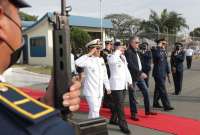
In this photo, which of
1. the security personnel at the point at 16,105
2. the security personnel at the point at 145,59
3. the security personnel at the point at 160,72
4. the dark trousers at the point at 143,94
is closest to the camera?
the security personnel at the point at 16,105

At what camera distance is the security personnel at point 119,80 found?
27.7 feet

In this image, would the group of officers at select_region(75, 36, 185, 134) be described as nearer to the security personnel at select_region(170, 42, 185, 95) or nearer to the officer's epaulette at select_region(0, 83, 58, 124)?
the security personnel at select_region(170, 42, 185, 95)

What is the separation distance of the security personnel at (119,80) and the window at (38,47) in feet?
80.9

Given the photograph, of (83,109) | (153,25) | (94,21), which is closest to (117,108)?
(83,109)

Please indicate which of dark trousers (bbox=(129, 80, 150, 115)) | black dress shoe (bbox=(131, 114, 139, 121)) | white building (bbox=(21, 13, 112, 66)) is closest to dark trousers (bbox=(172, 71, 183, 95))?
dark trousers (bbox=(129, 80, 150, 115))

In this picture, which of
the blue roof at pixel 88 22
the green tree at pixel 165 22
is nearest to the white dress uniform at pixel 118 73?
the blue roof at pixel 88 22

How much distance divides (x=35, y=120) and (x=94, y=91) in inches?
258

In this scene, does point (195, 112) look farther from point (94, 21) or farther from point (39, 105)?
point (94, 21)

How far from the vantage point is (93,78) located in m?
7.84

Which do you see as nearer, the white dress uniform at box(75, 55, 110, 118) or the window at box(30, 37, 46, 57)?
the white dress uniform at box(75, 55, 110, 118)

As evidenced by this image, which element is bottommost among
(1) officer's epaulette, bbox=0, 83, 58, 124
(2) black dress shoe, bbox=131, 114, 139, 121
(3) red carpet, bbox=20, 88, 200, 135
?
(3) red carpet, bbox=20, 88, 200, 135

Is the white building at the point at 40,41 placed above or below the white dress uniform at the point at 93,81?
above

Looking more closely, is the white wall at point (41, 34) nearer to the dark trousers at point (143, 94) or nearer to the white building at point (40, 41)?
the white building at point (40, 41)

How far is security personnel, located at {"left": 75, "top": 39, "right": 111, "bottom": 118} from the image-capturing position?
780cm
